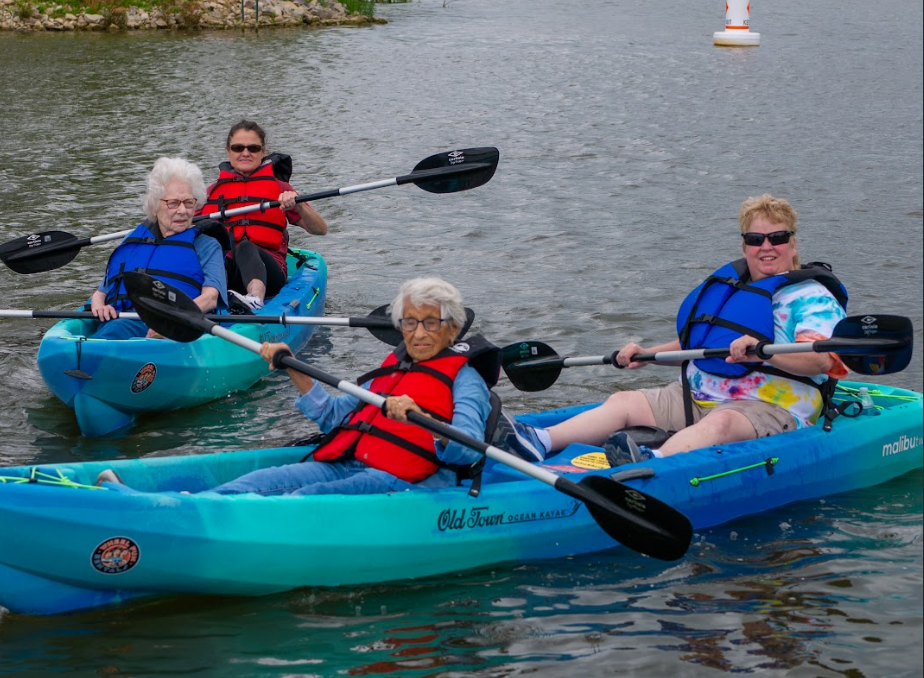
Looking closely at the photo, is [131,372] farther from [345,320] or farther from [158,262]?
[345,320]

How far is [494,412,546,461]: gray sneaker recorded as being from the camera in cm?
528

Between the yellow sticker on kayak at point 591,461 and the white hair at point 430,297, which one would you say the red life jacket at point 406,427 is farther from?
the yellow sticker on kayak at point 591,461

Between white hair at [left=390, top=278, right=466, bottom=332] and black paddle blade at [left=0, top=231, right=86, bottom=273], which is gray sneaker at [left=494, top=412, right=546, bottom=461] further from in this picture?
black paddle blade at [left=0, top=231, right=86, bottom=273]

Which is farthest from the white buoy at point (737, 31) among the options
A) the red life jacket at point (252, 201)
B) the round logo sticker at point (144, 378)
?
the round logo sticker at point (144, 378)

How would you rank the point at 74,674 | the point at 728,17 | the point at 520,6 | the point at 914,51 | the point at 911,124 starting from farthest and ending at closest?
the point at 520,6 < the point at 728,17 < the point at 914,51 < the point at 911,124 < the point at 74,674

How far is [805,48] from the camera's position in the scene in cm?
2416

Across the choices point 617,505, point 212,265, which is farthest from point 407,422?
point 212,265

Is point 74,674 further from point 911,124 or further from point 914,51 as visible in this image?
point 914,51

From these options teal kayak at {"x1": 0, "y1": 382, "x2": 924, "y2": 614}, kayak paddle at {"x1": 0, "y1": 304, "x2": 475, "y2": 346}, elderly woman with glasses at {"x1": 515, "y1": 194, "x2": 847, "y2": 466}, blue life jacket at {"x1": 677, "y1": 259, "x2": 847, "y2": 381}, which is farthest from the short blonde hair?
kayak paddle at {"x1": 0, "y1": 304, "x2": 475, "y2": 346}

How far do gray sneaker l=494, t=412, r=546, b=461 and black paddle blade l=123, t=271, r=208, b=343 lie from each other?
1372mm

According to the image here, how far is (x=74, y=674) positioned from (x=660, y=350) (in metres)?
2.85

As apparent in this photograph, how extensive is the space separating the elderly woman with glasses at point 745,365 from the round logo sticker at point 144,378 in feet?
7.25

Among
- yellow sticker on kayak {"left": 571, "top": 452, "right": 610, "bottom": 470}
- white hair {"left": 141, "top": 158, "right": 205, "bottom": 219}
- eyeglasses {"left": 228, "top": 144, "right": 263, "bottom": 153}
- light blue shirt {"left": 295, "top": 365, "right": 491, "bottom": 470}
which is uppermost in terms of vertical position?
eyeglasses {"left": 228, "top": 144, "right": 263, "bottom": 153}

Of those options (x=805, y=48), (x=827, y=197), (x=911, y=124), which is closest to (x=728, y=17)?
(x=805, y=48)
